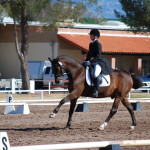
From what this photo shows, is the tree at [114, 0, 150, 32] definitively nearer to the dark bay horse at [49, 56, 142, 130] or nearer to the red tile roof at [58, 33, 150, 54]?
the red tile roof at [58, 33, 150, 54]

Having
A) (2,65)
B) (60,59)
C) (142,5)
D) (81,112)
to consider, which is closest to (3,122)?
(60,59)

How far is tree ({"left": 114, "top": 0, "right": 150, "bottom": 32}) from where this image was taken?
40.8m

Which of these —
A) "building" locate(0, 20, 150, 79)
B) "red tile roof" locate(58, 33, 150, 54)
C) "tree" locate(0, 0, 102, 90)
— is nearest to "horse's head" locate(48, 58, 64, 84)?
"tree" locate(0, 0, 102, 90)

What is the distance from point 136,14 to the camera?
4153 cm

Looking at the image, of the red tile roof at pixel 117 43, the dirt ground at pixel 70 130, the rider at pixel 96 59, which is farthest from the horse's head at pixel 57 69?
the red tile roof at pixel 117 43

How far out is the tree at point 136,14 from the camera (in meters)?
40.8

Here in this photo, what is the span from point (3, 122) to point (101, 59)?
377 centimetres

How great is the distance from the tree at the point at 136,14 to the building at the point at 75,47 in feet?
15.6

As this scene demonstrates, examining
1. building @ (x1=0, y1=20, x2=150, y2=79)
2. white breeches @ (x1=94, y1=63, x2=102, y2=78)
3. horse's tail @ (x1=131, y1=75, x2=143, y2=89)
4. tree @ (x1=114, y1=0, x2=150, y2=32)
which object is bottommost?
building @ (x1=0, y1=20, x2=150, y2=79)

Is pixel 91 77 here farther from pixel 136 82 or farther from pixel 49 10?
pixel 49 10

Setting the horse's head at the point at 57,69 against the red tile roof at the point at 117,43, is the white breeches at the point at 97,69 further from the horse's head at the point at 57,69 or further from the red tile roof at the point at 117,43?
the red tile roof at the point at 117,43

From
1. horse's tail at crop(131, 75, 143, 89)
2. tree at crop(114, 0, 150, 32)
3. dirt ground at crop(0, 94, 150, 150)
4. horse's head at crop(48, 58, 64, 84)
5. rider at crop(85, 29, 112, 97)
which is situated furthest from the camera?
tree at crop(114, 0, 150, 32)

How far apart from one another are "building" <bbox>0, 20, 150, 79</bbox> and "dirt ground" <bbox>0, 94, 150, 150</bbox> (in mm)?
26953

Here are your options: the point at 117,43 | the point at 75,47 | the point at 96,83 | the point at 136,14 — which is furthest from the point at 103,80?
the point at 117,43
